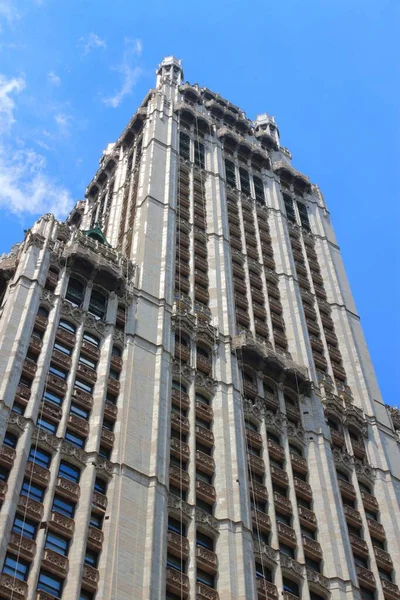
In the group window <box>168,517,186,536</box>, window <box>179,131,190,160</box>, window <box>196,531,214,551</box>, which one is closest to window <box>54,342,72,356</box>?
window <box>168,517,186,536</box>

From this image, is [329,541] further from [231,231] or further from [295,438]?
[231,231]

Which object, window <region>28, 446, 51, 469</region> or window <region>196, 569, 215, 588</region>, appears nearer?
window <region>28, 446, 51, 469</region>

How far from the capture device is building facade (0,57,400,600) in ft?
132

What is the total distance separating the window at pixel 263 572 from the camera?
4366cm

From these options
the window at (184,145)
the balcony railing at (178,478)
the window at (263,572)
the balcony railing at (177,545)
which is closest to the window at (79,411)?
the balcony railing at (178,478)

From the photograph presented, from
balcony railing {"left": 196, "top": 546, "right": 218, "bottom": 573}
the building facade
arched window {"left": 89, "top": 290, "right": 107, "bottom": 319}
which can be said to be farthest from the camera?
arched window {"left": 89, "top": 290, "right": 107, "bottom": 319}

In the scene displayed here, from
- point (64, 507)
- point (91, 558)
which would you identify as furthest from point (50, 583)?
point (64, 507)

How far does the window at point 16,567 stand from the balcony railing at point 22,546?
0.24 meters

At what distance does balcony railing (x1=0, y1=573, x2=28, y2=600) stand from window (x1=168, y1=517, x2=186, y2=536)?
375 inches

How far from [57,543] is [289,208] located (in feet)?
168

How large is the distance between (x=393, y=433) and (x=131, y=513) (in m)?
24.0

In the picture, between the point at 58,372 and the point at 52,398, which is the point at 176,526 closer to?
the point at 52,398

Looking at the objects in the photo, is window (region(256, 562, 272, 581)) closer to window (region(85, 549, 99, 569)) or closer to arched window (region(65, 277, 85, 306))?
window (region(85, 549, 99, 569))

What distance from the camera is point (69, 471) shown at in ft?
139
